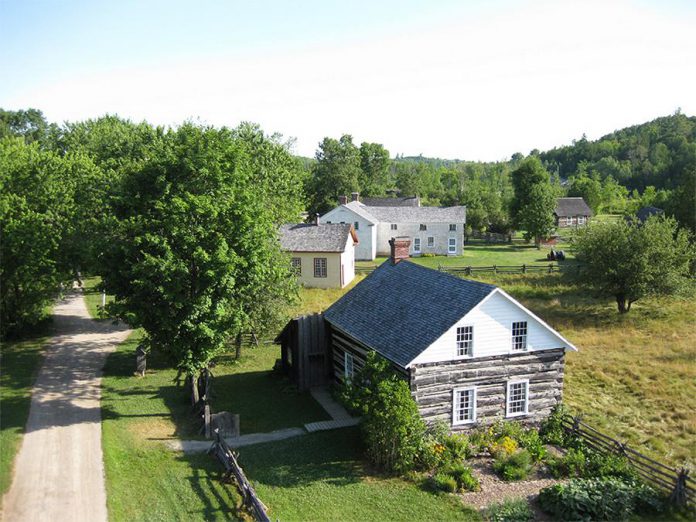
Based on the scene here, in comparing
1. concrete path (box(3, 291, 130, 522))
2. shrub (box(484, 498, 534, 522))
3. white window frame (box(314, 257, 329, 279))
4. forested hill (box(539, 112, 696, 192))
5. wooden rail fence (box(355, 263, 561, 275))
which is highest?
forested hill (box(539, 112, 696, 192))

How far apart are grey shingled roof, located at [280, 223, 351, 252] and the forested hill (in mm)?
92696

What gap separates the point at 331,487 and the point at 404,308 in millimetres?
7825

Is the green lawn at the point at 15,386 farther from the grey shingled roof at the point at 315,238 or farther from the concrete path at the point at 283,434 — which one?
the grey shingled roof at the point at 315,238

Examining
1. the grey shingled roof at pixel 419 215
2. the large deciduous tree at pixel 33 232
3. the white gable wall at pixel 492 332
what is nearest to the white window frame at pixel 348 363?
the white gable wall at pixel 492 332

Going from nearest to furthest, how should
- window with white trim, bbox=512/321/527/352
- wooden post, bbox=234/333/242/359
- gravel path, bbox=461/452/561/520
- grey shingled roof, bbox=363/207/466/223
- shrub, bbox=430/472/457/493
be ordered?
gravel path, bbox=461/452/561/520
shrub, bbox=430/472/457/493
window with white trim, bbox=512/321/527/352
wooden post, bbox=234/333/242/359
grey shingled roof, bbox=363/207/466/223

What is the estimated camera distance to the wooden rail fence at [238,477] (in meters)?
15.7

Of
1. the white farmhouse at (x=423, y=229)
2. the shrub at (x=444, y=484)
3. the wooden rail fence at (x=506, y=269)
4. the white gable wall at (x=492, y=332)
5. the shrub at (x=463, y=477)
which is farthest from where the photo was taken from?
the white farmhouse at (x=423, y=229)

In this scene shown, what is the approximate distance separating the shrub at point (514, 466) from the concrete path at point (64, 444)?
1209cm

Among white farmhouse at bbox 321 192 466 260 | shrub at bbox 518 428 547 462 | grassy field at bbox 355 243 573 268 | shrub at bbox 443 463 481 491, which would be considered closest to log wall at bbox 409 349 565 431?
shrub at bbox 518 428 547 462

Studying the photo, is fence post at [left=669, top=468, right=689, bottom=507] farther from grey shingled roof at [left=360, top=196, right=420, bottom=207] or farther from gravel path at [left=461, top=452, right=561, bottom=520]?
grey shingled roof at [left=360, top=196, right=420, bottom=207]

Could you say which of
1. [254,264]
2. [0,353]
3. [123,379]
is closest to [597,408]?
[254,264]

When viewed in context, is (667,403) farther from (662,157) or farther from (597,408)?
(662,157)

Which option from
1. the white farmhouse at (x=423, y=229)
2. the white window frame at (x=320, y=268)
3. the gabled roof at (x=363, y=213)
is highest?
the gabled roof at (x=363, y=213)

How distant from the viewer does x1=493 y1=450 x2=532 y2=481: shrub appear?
722 inches
